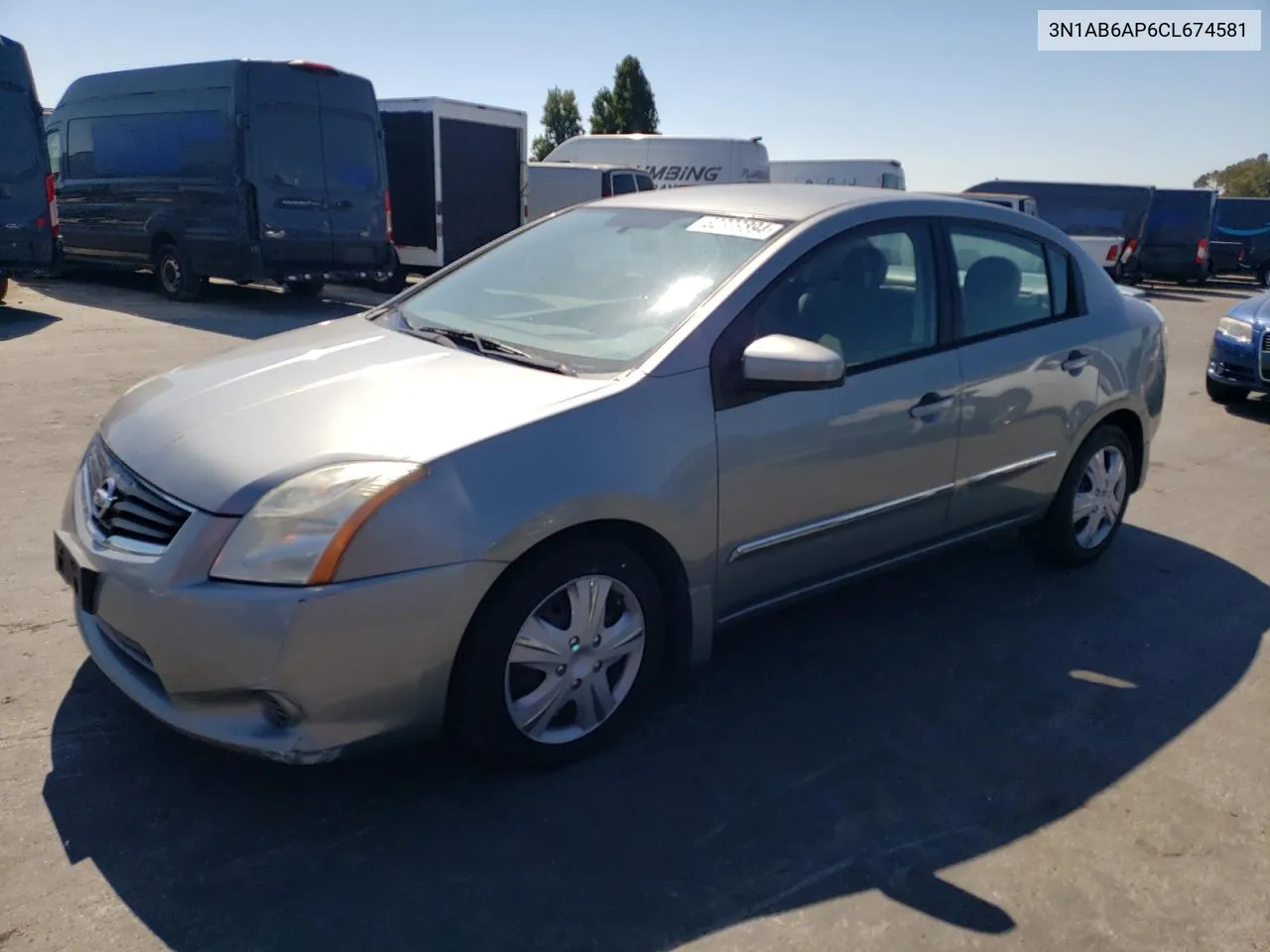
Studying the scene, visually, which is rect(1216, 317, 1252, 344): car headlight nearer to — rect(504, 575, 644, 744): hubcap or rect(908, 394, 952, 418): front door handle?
rect(908, 394, 952, 418): front door handle

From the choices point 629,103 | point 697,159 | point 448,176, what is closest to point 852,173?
point 697,159

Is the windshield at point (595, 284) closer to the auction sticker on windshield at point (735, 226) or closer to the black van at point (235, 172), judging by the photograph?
the auction sticker on windshield at point (735, 226)

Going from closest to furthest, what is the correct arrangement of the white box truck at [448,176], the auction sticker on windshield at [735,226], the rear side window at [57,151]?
the auction sticker on windshield at [735,226], the rear side window at [57,151], the white box truck at [448,176]

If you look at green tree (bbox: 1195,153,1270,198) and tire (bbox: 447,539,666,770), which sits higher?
green tree (bbox: 1195,153,1270,198)

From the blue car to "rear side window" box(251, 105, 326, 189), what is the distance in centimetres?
937

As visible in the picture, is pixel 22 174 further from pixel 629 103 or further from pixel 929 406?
pixel 629 103

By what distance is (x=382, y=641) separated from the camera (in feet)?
8.56

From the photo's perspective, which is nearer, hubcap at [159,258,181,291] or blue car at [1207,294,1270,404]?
blue car at [1207,294,1270,404]

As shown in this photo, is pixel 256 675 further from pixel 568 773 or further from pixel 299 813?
pixel 568 773

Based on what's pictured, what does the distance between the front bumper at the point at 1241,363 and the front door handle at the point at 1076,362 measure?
4893mm

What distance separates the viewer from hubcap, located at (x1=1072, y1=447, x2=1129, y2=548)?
4.79 metres

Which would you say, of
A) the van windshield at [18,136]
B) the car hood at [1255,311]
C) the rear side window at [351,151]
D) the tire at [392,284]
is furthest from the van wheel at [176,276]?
the car hood at [1255,311]

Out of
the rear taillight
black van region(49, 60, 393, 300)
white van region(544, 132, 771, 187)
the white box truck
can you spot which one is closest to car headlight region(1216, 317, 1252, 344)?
black van region(49, 60, 393, 300)

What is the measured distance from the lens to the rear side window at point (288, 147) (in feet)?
38.5
